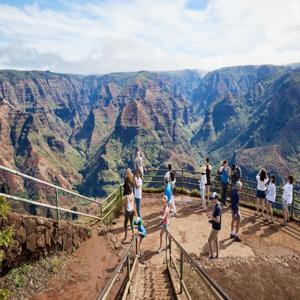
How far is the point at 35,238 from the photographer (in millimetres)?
9703

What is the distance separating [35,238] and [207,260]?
551 cm

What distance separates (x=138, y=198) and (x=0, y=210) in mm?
7207

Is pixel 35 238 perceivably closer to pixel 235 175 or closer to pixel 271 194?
pixel 235 175

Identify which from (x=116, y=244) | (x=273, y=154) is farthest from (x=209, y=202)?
(x=273, y=154)

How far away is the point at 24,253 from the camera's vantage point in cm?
947

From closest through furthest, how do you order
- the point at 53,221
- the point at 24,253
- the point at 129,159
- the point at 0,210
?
the point at 0,210
the point at 24,253
the point at 53,221
the point at 129,159

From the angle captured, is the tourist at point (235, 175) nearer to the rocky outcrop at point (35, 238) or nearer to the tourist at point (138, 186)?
the tourist at point (138, 186)

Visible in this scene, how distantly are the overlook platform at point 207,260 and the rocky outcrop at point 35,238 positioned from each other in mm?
672

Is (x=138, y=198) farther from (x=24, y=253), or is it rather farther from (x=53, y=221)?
(x=24, y=253)

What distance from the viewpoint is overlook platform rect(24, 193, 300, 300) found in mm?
9312

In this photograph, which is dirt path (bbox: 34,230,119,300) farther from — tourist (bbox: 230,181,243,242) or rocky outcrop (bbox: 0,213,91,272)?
tourist (bbox: 230,181,243,242)

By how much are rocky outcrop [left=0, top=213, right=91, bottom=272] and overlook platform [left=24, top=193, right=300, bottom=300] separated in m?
0.67

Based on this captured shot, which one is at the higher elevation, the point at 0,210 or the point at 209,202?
the point at 0,210

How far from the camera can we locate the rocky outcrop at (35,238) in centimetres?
891
